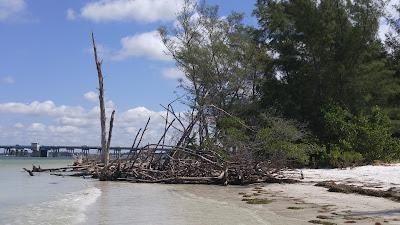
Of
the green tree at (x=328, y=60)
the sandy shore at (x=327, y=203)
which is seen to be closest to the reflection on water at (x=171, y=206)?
the sandy shore at (x=327, y=203)

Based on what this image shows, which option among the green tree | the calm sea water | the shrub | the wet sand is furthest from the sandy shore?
the green tree

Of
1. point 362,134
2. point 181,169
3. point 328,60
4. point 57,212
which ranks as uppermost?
point 328,60

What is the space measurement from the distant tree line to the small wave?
8219mm

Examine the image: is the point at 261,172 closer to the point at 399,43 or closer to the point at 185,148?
the point at 185,148

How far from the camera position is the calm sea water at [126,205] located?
1329 centimetres

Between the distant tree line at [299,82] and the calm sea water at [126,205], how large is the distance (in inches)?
200

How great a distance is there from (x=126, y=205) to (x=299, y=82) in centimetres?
2134

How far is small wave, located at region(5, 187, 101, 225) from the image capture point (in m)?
13.5

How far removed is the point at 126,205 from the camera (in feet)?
54.4

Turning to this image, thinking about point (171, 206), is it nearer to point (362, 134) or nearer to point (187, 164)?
point (187, 164)

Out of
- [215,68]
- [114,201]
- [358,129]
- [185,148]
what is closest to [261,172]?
[185,148]

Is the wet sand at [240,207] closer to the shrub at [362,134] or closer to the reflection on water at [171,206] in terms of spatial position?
the reflection on water at [171,206]

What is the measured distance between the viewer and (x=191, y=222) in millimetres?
12492

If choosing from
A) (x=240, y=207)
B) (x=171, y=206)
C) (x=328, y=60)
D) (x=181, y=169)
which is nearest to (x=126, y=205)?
(x=171, y=206)
